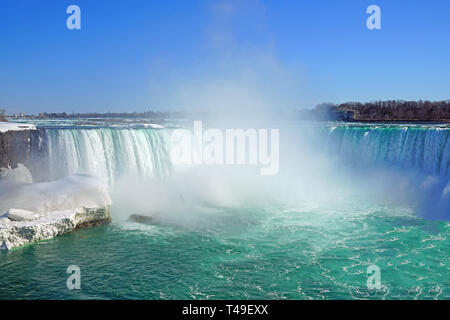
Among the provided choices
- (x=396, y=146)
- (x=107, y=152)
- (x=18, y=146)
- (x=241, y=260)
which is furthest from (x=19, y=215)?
(x=396, y=146)

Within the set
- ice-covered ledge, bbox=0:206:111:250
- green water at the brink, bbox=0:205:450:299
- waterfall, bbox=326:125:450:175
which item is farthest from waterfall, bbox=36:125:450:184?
green water at the brink, bbox=0:205:450:299

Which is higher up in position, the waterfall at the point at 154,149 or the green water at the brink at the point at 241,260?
the waterfall at the point at 154,149

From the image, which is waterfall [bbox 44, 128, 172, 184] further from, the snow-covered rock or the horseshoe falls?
the snow-covered rock

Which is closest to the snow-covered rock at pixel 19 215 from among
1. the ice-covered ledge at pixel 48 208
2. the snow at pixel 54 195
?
the ice-covered ledge at pixel 48 208

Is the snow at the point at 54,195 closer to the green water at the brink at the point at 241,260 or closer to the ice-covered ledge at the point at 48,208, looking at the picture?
the ice-covered ledge at the point at 48,208

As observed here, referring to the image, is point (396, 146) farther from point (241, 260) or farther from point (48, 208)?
point (48, 208)
